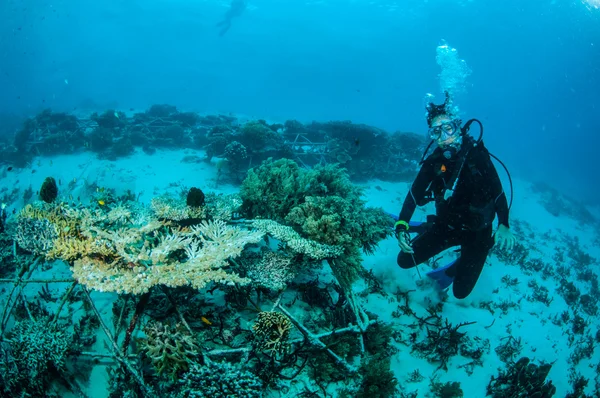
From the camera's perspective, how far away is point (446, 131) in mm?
5543

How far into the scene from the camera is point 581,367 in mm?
5797

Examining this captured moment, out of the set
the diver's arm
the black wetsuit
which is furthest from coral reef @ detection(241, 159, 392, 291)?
the black wetsuit

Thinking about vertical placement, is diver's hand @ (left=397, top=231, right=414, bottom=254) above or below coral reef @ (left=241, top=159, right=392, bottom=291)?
below

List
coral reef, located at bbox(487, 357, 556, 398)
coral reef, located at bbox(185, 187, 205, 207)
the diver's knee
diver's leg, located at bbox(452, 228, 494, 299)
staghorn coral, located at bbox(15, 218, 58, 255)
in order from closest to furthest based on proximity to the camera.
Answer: staghorn coral, located at bbox(15, 218, 58, 255) → coral reef, located at bbox(487, 357, 556, 398) → coral reef, located at bbox(185, 187, 205, 207) → diver's leg, located at bbox(452, 228, 494, 299) → the diver's knee

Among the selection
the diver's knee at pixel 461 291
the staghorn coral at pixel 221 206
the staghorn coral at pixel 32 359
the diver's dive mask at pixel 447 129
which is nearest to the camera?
the staghorn coral at pixel 32 359

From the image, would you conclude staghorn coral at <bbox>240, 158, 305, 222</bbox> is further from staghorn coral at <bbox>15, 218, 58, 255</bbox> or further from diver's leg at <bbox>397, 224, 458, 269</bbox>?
staghorn coral at <bbox>15, 218, 58, 255</bbox>

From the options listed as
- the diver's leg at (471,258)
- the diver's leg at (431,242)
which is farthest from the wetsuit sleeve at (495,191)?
the diver's leg at (431,242)

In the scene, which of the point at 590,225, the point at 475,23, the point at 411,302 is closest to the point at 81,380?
the point at 411,302

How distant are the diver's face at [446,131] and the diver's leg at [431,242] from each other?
1.78 m

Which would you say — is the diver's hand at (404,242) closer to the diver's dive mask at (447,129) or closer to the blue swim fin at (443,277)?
the blue swim fin at (443,277)

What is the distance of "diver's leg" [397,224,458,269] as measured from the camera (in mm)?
5987

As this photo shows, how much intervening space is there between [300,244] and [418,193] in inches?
129

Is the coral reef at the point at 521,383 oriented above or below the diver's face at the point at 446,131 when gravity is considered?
below

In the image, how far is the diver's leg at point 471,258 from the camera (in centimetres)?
568
